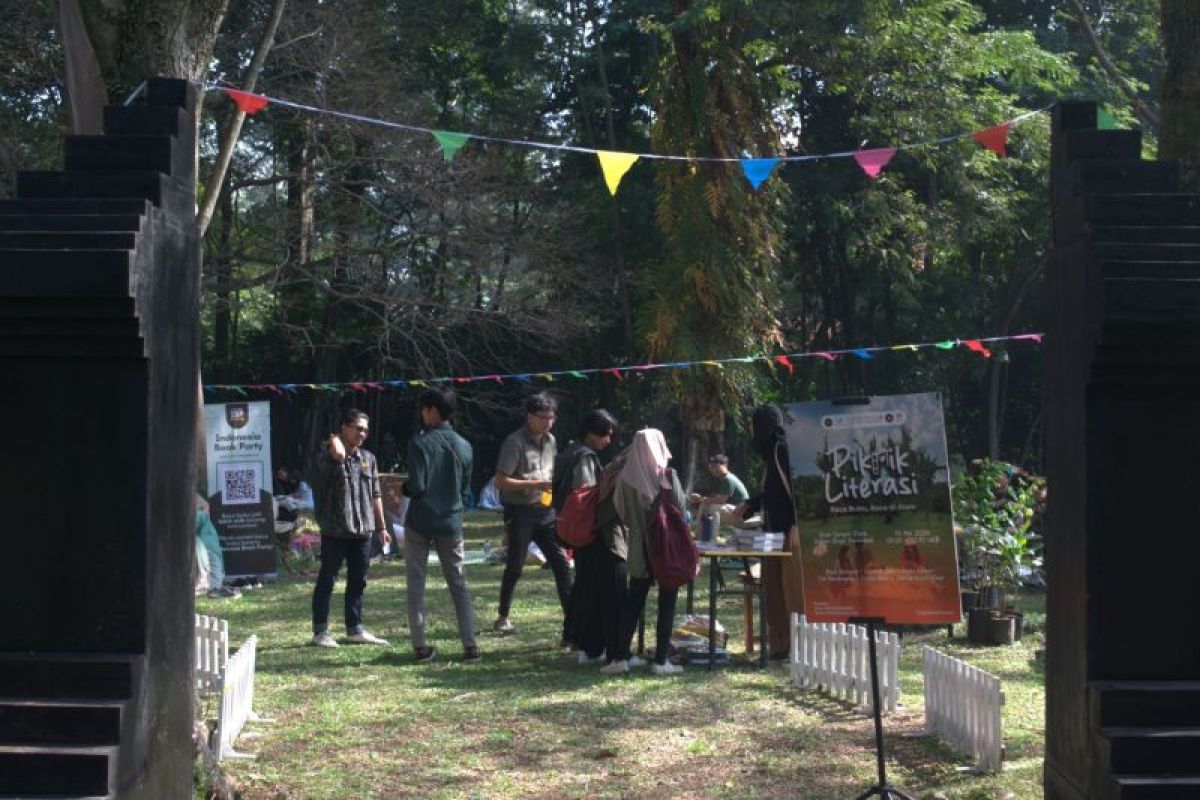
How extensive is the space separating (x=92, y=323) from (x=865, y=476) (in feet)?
10.2

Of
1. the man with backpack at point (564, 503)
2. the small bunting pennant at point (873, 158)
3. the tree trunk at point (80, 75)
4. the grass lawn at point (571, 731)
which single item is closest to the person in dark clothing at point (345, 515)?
the grass lawn at point (571, 731)

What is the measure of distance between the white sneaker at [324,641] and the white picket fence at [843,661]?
3.78 m

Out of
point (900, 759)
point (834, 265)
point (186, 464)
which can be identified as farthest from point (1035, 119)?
point (186, 464)

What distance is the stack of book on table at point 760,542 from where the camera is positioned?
1017cm

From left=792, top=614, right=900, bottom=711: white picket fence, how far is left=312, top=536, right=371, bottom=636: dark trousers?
11.2 feet

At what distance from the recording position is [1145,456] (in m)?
5.49

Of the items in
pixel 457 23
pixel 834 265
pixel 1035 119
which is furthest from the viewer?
pixel 834 265

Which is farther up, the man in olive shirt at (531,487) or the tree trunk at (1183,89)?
the tree trunk at (1183,89)

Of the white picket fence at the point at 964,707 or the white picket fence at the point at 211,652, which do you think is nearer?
the white picket fence at the point at 964,707

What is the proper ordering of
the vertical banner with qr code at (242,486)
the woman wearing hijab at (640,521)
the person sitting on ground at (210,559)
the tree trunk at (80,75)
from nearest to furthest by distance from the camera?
the tree trunk at (80,75) < the woman wearing hijab at (640,521) < the person sitting on ground at (210,559) < the vertical banner with qr code at (242,486)

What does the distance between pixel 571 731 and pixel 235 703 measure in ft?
6.11

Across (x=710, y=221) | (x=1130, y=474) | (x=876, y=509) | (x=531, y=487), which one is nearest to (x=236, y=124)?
(x=531, y=487)

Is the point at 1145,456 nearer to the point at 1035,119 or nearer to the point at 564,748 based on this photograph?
the point at 564,748

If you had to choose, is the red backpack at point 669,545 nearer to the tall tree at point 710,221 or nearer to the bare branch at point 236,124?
the bare branch at point 236,124
